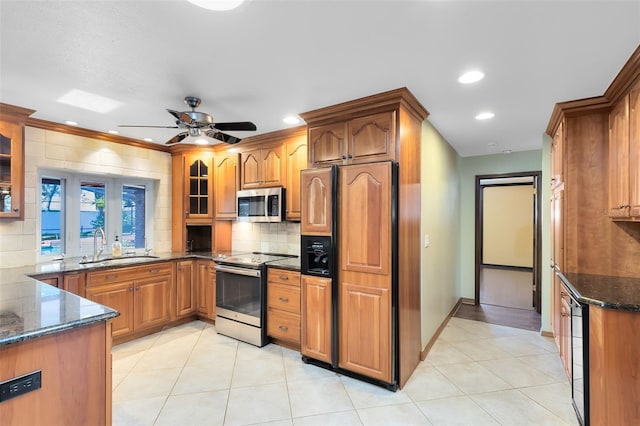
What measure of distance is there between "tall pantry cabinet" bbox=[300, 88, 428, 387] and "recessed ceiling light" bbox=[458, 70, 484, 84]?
40 centimetres

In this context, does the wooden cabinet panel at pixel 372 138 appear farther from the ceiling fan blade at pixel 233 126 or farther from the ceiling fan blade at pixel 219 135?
the ceiling fan blade at pixel 219 135

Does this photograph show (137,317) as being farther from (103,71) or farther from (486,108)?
(486,108)

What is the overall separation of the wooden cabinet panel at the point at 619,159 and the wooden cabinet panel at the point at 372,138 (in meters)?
1.66

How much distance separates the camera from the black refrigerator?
2.51 meters

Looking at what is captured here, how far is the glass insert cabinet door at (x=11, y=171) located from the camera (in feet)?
9.59

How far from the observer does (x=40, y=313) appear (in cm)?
150

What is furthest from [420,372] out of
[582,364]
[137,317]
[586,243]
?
[137,317]

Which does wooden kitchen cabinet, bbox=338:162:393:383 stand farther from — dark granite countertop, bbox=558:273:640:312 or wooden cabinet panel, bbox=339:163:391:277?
dark granite countertop, bbox=558:273:640:312

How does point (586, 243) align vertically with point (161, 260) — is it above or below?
above

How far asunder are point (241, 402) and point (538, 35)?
3.10m

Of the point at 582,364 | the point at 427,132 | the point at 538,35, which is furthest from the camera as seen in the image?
the point at 427,132

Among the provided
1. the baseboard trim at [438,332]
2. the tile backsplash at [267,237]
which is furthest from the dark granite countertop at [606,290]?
the tile backsplash at [267,237]

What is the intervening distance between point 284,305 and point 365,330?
101 centimetres

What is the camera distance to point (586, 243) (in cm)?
273
